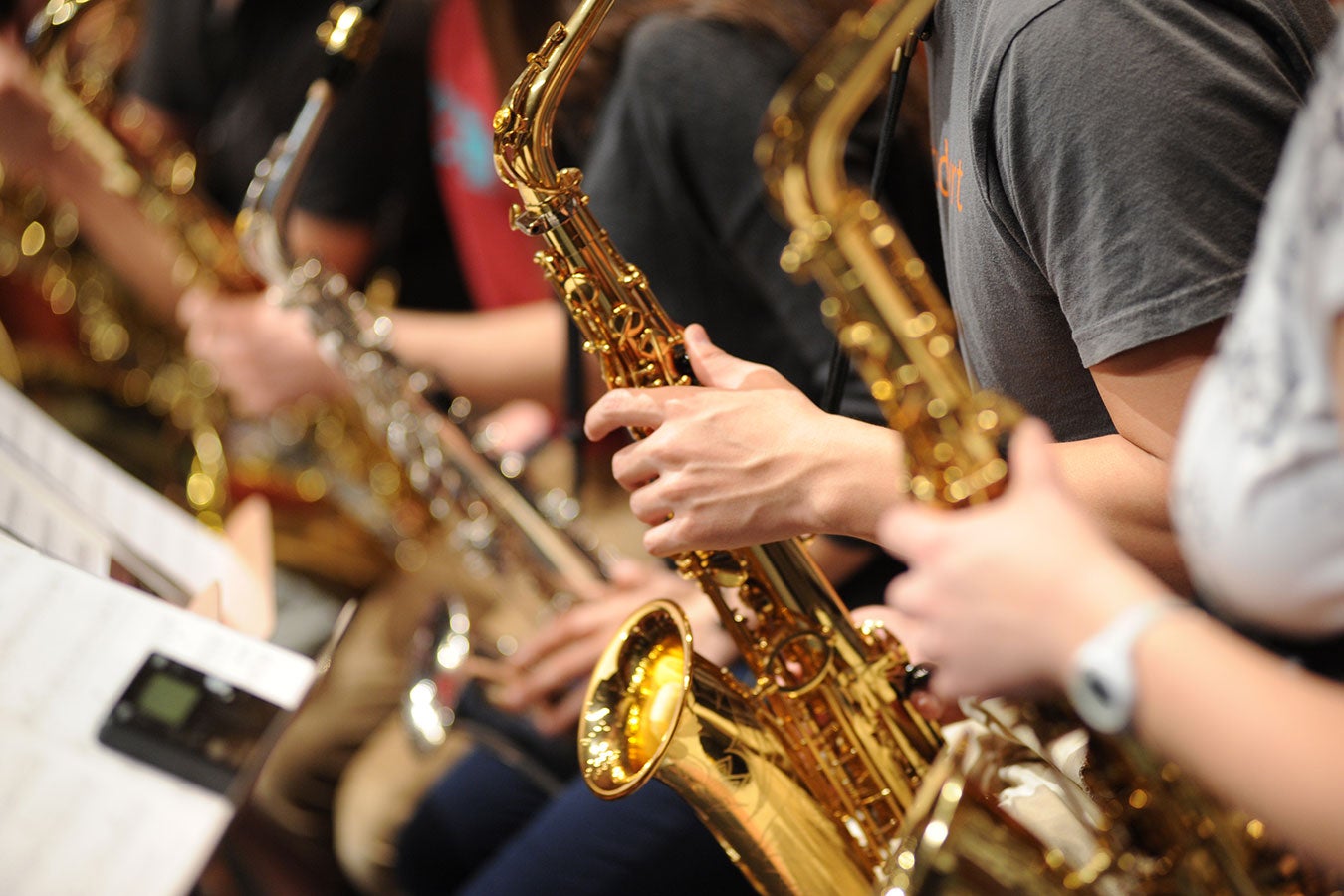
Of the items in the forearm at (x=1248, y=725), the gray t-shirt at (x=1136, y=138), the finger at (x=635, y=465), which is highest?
the gray t-shirt at (x=1136, y=138)

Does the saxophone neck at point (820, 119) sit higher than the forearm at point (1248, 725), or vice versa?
the saxophone neck at point (820, 119)

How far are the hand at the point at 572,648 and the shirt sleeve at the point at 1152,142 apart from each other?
0.61 metres

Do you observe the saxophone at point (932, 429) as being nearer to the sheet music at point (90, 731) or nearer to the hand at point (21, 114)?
the sheet music at point (90, 731)

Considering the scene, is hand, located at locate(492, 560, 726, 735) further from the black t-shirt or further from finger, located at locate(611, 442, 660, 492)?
the black t-shirt

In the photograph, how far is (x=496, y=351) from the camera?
1.43 metres

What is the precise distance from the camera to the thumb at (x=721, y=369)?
730 millimetres

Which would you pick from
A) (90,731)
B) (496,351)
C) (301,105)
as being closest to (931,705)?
(90,731)

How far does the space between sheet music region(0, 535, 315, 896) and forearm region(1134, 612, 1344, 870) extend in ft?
1.74

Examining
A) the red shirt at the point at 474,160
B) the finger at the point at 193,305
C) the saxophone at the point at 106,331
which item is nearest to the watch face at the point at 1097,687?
the red shirt at the point at 474,160

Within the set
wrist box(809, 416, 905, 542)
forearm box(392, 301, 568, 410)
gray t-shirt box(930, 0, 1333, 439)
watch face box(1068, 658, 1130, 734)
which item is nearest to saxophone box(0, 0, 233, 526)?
forearm box(392, 301, 568, 410)

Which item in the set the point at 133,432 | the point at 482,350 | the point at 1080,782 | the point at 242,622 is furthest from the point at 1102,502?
the point at 133,432

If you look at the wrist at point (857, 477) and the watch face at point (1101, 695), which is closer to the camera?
the watch face at point (1101, 695)

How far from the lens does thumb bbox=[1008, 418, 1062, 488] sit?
1.57ft

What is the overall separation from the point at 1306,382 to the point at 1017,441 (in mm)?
119
